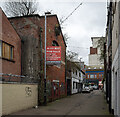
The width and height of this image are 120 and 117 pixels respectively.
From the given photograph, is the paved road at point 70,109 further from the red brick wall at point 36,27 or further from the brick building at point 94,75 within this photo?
the brick building at point 94,75

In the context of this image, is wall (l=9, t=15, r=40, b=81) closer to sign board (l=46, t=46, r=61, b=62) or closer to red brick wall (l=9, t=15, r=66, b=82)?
red brick wall (l=9, t=15, r=66, b=82)

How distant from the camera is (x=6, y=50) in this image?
586 inches

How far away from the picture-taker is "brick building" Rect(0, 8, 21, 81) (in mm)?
14324

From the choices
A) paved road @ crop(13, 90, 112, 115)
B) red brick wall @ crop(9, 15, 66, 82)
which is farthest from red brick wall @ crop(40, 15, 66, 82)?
paved road @ crop(13, 90, 112, 115)

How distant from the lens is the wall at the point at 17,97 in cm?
1176

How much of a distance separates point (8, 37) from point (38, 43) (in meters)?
3.38

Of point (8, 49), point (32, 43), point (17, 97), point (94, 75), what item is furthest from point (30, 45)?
point (94, 75)

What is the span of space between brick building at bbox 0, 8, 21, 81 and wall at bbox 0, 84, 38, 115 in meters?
1.28

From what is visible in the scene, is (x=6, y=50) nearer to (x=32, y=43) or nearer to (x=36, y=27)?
(x=32, y=43)

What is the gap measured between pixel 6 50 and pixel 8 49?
0.37 meters

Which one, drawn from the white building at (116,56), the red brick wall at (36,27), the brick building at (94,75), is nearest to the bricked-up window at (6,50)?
the red brick wall at (36,27)

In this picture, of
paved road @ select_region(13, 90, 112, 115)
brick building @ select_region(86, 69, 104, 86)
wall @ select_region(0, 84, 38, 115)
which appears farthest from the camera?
brick building @ select_region(86, 69, 104, 86)

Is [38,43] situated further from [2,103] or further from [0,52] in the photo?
[2,103]

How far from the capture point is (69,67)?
32656mm
